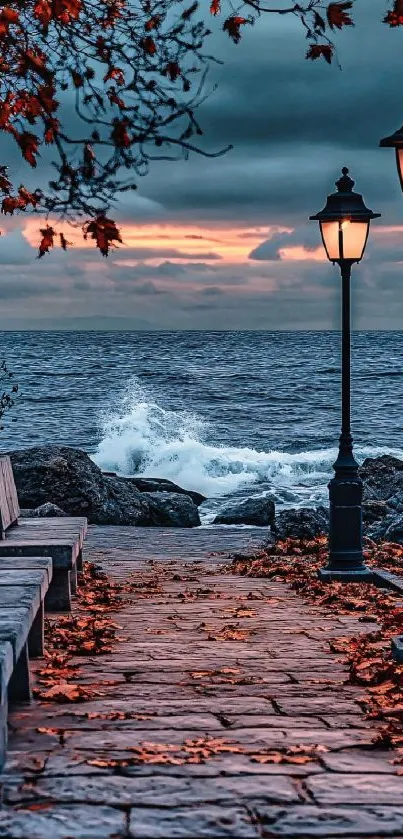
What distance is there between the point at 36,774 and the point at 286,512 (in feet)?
41.2

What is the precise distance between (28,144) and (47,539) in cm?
315

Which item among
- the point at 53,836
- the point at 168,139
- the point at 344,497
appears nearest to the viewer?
the point at 53,836

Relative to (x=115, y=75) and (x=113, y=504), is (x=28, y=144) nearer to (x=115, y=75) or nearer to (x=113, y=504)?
(x=115, y=75)

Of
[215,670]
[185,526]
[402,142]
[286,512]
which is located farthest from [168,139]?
[185,526]

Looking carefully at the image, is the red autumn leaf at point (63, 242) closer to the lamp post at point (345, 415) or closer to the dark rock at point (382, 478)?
the lamp post at point (345, 415)

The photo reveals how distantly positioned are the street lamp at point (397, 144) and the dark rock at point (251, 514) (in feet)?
41.3

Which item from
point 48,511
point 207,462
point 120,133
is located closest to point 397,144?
point 120,133

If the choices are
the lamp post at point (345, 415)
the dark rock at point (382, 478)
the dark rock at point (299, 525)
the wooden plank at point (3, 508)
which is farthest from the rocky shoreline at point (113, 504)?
the wooden plank at point (3, 508)

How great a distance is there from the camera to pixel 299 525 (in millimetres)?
16062

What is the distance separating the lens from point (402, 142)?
21.6 ft

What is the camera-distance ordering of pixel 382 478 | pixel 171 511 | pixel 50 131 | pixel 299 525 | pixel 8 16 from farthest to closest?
pixel 382 478 < pixel 171 511 < pixel 299 525 < pixel 50 131 < pixel 8 16

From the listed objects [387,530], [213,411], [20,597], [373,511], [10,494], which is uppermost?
[20,597]

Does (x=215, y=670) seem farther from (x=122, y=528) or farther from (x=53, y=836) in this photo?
(x=122, y=528)

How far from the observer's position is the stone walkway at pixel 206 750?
3537 mm
